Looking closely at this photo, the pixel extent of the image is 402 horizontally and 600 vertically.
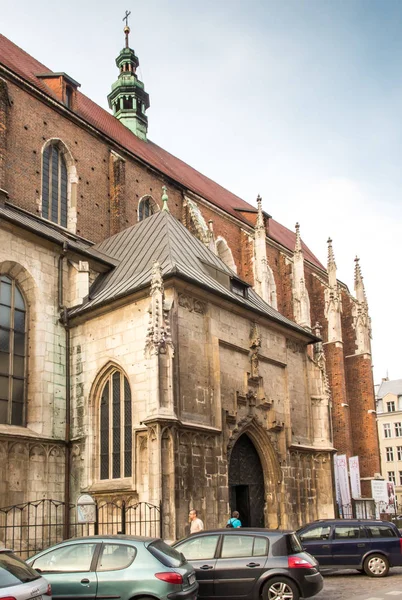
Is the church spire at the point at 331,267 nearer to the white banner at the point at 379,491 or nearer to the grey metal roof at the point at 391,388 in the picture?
the white banner at the point at 379,491

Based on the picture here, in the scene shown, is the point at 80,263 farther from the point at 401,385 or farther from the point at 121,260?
the point at 401,385

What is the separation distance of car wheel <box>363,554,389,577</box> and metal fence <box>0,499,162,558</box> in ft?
13.6

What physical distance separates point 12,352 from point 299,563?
925 cm

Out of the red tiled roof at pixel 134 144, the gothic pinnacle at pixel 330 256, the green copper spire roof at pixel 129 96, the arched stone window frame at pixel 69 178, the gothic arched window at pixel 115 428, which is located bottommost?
the gothic arched window at pixel 115 428

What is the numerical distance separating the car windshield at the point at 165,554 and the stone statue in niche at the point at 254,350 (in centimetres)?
893

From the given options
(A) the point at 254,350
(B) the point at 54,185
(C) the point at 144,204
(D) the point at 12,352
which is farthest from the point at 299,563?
(C) the point at 144,204

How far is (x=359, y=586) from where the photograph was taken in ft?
40.3

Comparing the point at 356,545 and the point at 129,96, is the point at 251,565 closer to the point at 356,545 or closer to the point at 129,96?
the point at 356,545

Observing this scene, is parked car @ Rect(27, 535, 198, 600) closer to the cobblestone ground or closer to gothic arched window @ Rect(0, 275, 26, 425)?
the cobblestone ground

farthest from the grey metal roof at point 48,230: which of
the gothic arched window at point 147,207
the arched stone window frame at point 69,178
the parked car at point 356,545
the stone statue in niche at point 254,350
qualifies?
the parked car at point 356,545

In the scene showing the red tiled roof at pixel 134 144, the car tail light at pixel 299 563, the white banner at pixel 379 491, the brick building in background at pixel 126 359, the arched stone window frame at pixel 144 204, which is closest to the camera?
the car tail light at pixel 299 563

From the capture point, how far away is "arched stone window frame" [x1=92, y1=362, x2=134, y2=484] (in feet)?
50.5

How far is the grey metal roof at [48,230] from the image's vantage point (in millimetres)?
17141

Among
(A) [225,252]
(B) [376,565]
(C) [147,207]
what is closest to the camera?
(B) [376,565]
